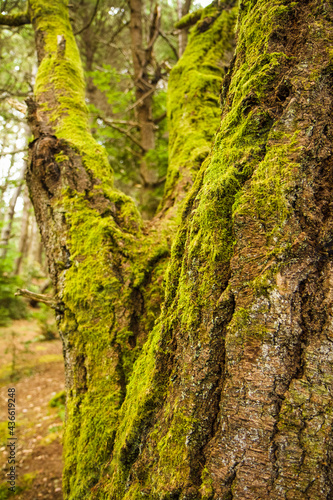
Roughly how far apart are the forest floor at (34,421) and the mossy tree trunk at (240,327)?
239 centimetres

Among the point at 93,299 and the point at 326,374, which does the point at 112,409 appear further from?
the point at 326,374

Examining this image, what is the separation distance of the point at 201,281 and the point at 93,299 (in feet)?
3.12

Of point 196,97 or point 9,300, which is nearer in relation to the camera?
point 196,97

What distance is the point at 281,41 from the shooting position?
1.24 meters

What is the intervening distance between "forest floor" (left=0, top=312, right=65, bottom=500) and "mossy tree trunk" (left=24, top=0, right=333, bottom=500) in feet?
7.84

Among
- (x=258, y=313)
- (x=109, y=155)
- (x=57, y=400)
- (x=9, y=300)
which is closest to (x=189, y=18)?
(x=109, y=155)

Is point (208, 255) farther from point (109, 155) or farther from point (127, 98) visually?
point (109, 155)

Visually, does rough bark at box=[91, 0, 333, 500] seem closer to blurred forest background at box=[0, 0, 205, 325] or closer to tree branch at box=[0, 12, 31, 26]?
blurred forest background at box=[0, 0, 205, 325]

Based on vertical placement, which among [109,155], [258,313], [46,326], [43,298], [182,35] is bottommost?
[46,326]

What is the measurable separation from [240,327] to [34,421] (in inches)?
211

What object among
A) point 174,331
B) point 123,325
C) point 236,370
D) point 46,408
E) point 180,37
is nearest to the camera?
point 236,370

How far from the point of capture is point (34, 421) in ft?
15.9

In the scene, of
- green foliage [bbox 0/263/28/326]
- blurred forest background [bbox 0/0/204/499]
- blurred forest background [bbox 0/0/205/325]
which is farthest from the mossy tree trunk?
green foliage [bbox 0/263/28/326]

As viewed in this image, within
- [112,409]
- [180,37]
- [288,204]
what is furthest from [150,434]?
[180,37]
